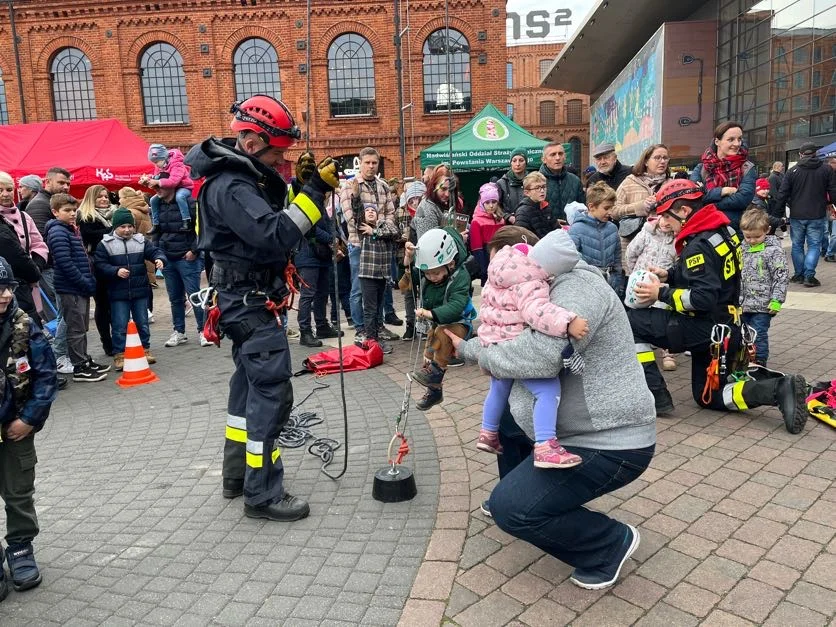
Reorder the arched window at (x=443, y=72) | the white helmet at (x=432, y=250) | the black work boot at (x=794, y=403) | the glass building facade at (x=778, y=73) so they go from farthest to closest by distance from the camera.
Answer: the arched window at (x=443, y=72) < the glass building facade at (x=778, y=73) < the white helmet at (x=432, y=250) < the black work boot at (x=794, y=403)

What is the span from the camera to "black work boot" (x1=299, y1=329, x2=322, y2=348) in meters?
7.96

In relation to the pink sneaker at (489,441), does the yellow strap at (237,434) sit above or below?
below

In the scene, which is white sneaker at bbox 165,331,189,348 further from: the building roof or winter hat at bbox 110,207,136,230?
the building roof

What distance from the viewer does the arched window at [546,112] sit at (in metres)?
62.4

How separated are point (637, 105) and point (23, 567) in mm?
21843

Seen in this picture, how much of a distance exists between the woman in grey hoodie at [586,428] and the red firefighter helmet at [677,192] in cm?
242

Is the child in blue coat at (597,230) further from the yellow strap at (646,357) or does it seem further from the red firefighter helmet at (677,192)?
the yellow strap at (646,357)

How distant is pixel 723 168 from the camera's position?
644 centimetres

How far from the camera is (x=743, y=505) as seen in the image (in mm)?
3582

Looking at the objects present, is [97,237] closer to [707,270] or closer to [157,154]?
[157,154]

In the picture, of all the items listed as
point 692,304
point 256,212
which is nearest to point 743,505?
point 692,304

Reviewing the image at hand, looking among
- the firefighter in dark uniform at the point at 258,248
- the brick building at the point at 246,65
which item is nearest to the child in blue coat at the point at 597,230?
the firefighter in dark uniform at the point at 258,248

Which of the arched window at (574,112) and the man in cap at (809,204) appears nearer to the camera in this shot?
the man in cap at (809,204)

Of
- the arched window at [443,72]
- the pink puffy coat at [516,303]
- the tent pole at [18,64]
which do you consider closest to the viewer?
the pink puffy coat at [516,303]
